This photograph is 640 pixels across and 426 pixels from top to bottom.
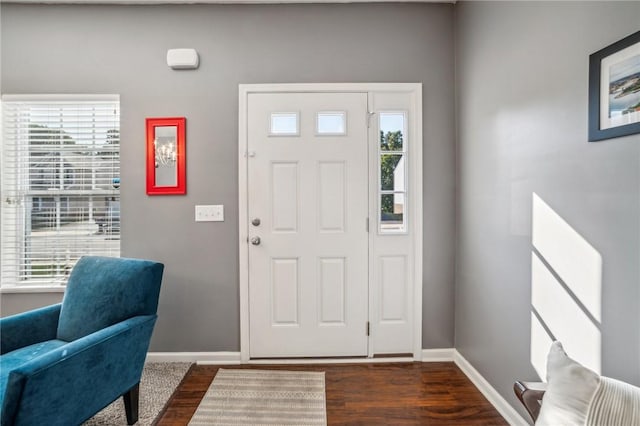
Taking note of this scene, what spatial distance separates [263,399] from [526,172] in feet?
6.58

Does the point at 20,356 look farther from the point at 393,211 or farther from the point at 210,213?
the point at 393,211

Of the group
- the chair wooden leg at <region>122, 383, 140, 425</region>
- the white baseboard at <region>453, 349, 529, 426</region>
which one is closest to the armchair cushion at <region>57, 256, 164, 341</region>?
the chair wooden leg at <region>122, 383, 140, 425</region>

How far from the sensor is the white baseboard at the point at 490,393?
1748mm

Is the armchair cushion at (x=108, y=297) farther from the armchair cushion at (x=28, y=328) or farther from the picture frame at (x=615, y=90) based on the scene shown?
the picture frame at (x=615, y=90)

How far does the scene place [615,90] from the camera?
117 centimetres

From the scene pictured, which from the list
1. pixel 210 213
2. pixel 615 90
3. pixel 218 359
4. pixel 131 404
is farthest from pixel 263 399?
pixel 615 90

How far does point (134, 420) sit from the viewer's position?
1.74 m

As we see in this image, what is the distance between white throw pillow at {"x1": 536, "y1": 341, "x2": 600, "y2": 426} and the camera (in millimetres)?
843

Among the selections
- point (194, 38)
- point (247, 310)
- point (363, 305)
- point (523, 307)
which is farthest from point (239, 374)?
point (194, 38)

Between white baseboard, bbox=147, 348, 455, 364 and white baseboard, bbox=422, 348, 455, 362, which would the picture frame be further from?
white baseboard, bbox=147, 348, 455, 364

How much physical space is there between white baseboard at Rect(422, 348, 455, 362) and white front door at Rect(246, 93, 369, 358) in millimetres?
470

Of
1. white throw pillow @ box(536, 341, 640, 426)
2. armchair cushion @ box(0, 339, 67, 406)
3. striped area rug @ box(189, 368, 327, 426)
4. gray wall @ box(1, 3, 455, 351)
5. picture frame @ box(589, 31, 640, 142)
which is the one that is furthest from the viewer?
gray wall @ box(1, 3, 455, 351)

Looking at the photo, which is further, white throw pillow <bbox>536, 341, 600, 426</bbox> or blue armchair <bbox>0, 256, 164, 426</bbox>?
blue armchair <bbox>0, 256, 164, 426</bbox>

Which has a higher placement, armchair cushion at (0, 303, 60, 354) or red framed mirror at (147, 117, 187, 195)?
red framed mirror at (147, 117, 187, 195)
